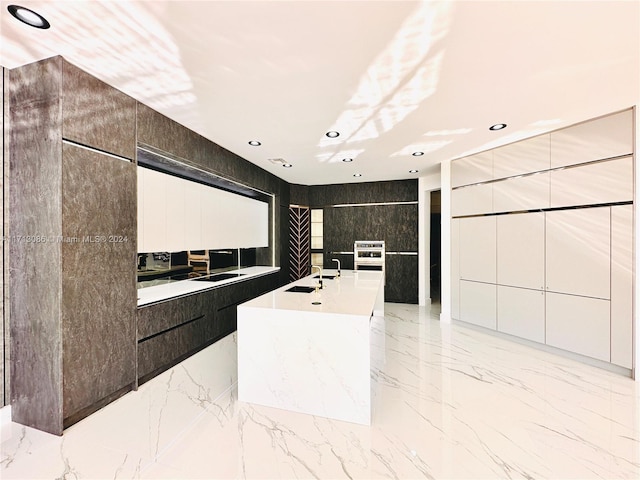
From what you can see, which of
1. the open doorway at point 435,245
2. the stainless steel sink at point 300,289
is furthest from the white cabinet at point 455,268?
the open doorway at point 435,245

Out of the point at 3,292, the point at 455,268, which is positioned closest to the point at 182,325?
the point at 3,292

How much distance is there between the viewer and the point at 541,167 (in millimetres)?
3494

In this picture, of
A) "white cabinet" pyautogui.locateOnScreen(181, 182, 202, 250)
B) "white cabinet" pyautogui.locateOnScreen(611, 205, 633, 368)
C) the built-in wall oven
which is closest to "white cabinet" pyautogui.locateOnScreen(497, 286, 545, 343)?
"white cabinet" pyautogui.locateOnScreen(611, 205, 633, 368)

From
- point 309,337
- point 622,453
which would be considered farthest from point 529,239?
point 309,337

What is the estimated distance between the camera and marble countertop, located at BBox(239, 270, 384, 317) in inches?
93.4

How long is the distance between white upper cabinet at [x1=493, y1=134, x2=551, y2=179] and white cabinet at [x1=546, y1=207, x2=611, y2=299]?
0.63 m

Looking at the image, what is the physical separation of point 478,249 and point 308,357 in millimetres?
3248

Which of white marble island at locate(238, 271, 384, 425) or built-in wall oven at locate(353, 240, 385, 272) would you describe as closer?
white marble island at locate(238, 271, 384, 425)

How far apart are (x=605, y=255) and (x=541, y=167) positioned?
3.93 feet

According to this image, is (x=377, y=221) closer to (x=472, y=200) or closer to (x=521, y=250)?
(x=472, y=200)

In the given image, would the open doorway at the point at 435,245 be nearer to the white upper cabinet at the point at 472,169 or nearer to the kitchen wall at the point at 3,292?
the white upper cabinet at the point at 472,169

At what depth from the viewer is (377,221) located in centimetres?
634

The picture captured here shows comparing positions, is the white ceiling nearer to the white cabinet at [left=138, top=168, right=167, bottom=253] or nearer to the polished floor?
the white cabinet at [left=138, top=168, right=167, bottom=253]

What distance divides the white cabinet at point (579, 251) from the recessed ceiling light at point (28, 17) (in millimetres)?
4794
